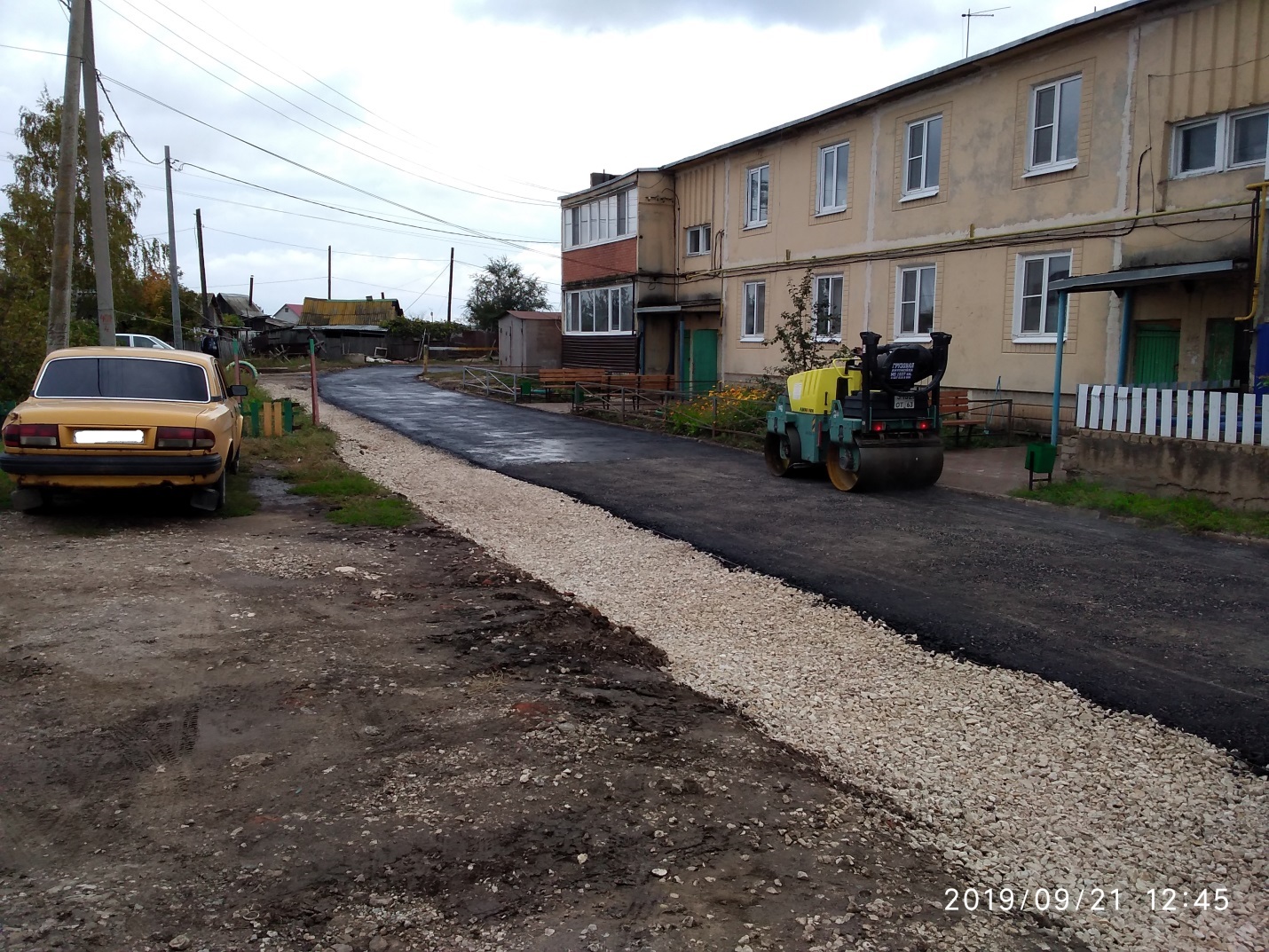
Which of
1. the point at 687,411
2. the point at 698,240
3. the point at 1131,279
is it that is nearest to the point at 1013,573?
the point at 1131,279

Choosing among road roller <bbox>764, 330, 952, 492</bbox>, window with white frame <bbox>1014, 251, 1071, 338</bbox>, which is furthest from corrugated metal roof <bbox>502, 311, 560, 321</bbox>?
road roller <bbox>764, 330, 952, 492</bbox>

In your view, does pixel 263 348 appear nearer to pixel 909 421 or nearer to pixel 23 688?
pixel 909 421

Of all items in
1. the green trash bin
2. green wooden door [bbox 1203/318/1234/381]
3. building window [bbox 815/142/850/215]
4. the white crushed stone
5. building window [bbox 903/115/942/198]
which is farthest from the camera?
building window [bbox 815/142/850/215]

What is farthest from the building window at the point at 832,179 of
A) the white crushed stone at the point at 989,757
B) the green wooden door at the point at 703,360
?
the white crushed stone at the point at 989,757

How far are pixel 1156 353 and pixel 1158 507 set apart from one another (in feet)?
20.3

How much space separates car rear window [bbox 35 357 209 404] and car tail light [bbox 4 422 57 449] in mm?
1010

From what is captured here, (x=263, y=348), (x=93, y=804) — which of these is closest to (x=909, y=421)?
(x=93, y=804)

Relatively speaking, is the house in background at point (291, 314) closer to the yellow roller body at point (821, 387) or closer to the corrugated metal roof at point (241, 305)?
the corrugated metal roof at point (241, 305)

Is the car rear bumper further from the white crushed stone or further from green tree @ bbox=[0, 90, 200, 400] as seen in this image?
green tree @ bbox=[0, 90, 200, 400]

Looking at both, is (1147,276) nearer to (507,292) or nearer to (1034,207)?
(1034,207)

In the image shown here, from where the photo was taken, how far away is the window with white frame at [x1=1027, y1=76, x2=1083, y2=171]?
16641 millimetres

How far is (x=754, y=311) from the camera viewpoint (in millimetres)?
26000

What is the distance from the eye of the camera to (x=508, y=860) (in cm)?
347

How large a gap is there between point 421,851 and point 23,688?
112 inches
